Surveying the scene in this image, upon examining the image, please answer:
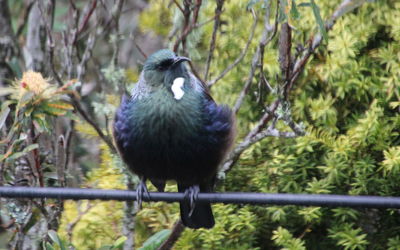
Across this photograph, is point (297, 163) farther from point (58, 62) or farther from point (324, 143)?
point (58, 62)

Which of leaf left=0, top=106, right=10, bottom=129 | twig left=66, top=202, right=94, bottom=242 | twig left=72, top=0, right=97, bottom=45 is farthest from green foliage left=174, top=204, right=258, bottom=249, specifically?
twig left=72, top=0, right=97, bottom=45

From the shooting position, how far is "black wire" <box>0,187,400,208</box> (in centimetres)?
240

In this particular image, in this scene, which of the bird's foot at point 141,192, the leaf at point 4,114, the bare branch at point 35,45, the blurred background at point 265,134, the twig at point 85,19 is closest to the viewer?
the bird's foot at point 141,192

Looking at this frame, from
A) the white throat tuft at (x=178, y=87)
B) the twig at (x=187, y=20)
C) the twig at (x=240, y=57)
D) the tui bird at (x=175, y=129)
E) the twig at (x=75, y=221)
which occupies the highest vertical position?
the twig at (x=187, y=20)

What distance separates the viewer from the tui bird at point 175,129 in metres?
3.07

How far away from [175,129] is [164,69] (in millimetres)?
273

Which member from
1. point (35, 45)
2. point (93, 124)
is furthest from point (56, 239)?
point (35, 45)

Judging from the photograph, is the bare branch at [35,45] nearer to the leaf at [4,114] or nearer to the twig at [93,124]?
the twig at [93,124]

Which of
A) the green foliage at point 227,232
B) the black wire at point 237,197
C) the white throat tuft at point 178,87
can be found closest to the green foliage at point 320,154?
the green foliage at point 227,232

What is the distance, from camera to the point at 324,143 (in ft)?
10.7

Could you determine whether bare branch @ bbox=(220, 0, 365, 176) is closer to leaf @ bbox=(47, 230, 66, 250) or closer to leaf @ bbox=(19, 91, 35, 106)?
leaf @ bbox=(47, 230, 66, 250)

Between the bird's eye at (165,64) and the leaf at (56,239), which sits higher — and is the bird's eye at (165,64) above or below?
above

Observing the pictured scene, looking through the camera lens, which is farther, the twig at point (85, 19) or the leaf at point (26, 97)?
the twig at point (85, 19)

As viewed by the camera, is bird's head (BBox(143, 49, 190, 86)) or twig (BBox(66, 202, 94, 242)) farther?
twig (BBox(66, 202, 94, 242))
